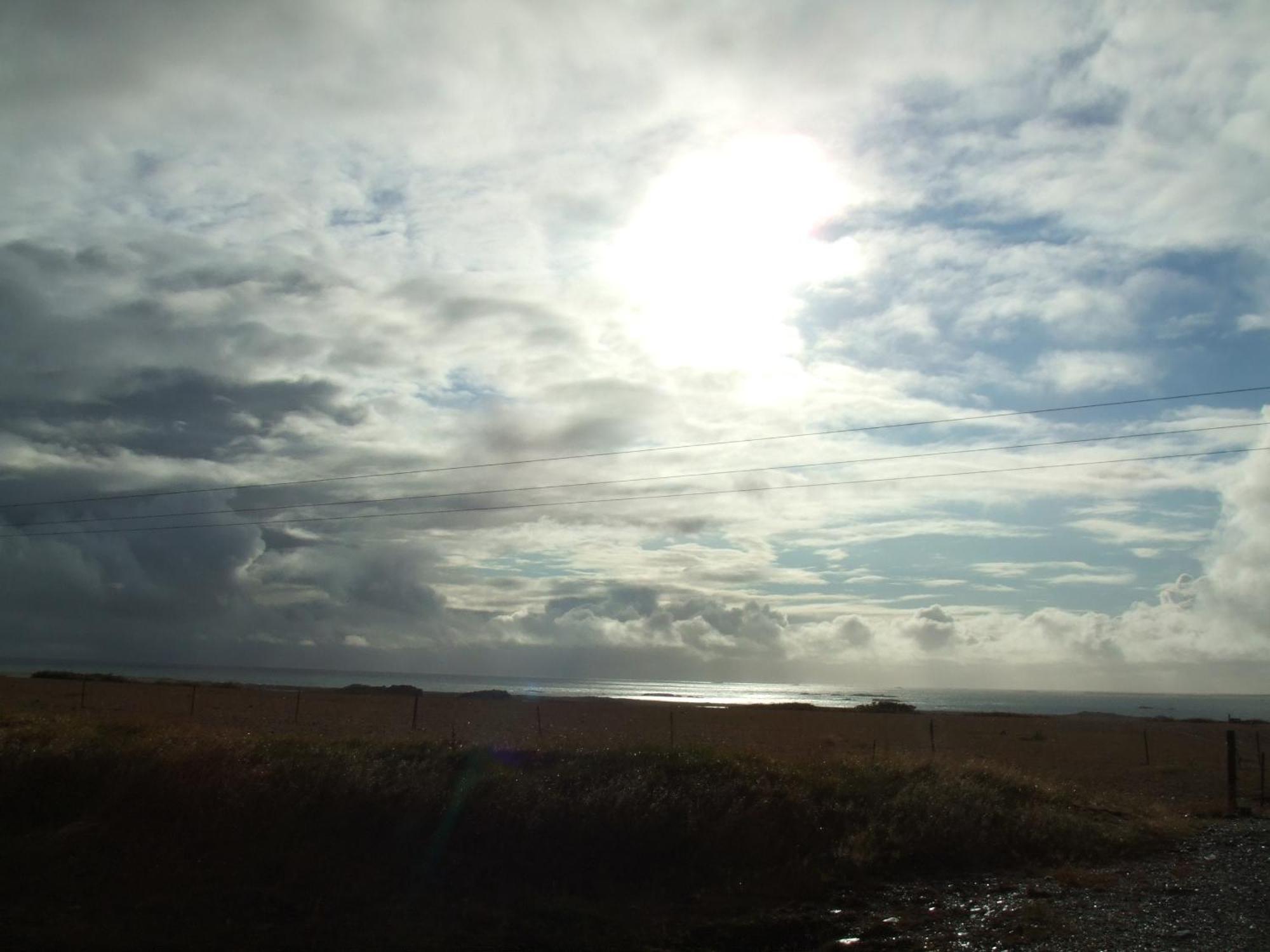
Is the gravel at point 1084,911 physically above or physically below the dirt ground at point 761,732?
above

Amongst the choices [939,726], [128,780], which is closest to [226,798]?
[128,780]

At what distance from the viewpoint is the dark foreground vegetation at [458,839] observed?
35.9ft

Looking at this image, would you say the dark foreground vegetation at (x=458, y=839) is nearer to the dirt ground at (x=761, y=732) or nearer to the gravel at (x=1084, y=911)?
the gravel at (x=1084, y=911)

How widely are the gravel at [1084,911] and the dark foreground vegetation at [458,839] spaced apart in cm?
79

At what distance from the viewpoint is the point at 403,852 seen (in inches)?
527

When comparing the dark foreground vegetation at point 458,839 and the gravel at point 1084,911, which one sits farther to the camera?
the dark foreground vegetation at point 458,839

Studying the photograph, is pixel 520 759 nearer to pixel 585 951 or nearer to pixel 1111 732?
pixel 585 951

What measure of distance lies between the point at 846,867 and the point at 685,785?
3.11 m

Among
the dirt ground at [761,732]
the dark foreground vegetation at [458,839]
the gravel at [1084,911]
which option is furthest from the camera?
the dirt ground at [761,732]

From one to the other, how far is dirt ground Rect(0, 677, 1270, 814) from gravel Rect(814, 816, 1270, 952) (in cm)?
651


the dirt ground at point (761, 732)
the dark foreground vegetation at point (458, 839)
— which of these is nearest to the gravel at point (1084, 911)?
the dark foreground vegetation at point (458, 839)

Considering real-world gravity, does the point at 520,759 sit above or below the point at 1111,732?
above

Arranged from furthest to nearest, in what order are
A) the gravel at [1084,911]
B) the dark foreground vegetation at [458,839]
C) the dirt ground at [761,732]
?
1. the dirt ground at [761,732]
2. the dark foreground vegetation at [458,839]
3. the gravel at [1084,911]

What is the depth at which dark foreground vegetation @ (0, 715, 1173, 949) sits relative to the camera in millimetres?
10938
